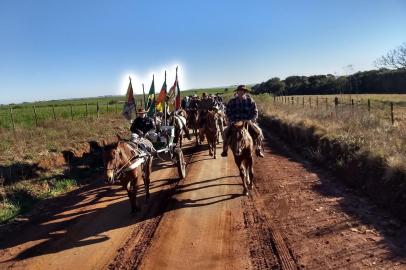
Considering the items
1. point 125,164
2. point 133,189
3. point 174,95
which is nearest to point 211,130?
point 174,95

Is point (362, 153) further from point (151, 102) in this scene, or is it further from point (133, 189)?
point (151, 102)

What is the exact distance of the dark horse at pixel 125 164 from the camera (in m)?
9.39

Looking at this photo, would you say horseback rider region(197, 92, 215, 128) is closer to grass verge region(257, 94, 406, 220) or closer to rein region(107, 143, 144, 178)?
grass verge region(257, 94, 406, 220)

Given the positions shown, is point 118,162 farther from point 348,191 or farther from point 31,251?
point 348,191

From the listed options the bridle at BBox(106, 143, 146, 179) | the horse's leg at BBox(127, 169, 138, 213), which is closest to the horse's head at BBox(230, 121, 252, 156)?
the bridle at BBox(106, 143, 146, 179)

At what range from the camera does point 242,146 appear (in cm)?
1175

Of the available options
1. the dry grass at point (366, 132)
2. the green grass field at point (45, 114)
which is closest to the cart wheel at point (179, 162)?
the dry grass at point (366, 132)

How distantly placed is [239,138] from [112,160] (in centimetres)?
376

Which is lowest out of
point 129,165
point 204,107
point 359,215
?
point 359,215

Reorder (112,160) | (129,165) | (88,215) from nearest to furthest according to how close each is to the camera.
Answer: (112,160), (129,165), (88,215)

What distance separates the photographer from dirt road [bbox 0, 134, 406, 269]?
7551 mm

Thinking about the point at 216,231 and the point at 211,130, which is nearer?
the point at 216,231

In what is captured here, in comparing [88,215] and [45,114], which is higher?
[45,114]

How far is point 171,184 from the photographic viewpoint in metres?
13.8
